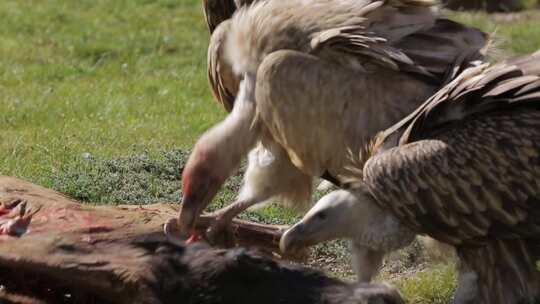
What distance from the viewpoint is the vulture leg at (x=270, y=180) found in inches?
279

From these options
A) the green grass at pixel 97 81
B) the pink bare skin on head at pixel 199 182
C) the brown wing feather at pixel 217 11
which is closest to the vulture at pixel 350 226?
the pink bare skin on head at pixel 199 182

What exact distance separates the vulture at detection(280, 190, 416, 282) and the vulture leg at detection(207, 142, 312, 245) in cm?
74

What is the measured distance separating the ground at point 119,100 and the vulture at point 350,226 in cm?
61

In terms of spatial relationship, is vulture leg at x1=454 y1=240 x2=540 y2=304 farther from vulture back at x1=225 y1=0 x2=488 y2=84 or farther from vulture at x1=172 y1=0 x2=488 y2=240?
vulture back at x1=225 y1=0 x2=488 y2=84

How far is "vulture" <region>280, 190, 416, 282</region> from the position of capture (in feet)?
20.4

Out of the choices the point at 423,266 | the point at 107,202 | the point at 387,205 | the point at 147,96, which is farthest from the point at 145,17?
the point at 387,205

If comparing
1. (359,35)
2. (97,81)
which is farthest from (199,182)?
(97,81)

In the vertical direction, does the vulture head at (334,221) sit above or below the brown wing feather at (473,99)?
below

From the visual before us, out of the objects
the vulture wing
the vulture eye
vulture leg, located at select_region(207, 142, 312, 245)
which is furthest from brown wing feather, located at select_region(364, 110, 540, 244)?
vulture leg, located at select_region(207, 142, 312, 245)

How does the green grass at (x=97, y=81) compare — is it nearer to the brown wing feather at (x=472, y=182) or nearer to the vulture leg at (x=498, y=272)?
the brown wing feather at (x=472, y=182)

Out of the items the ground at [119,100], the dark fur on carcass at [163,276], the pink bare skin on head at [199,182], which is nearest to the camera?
the dark fur on carcass at [163,276]

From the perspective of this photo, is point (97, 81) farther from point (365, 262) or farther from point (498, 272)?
point (498, 272)

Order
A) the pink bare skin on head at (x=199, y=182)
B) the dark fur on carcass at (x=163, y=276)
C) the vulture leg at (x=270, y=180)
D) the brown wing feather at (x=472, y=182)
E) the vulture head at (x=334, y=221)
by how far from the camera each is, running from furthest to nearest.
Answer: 1. the vulture leg at (x=270, y=180)
2. the pink bare skin on head at (x=199, y=182)
3. the vulture head at (x=334, y=221)
4. the brown wing feather at (x=472, y=182)
5. the dark fur on carcass at (x=163, y=276)

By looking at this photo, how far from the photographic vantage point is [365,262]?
6473mm
